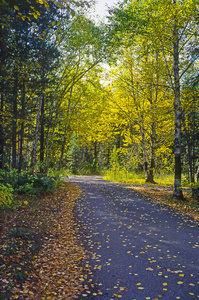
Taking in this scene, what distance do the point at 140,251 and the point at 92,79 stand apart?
40.5ft

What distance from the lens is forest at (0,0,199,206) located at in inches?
351

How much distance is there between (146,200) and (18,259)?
7030 mm

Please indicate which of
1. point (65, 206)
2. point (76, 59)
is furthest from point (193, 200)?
point (76, 59)

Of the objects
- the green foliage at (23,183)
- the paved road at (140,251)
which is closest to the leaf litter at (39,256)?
the paved road at (140,251)

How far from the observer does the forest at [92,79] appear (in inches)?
351

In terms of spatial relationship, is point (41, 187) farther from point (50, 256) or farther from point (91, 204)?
point (50, 256)

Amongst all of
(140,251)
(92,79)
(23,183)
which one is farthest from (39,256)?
(92,79)

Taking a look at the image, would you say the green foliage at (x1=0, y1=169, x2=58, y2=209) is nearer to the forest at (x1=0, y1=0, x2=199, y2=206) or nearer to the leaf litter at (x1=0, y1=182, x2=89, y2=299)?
the forest at (x1=0, y1=0, x2=199, y2=206)

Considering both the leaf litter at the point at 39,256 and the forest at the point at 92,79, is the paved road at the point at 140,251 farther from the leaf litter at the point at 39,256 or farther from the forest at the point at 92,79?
the forest at the point at 92,79

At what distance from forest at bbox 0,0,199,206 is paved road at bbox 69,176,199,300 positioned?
2374 mm

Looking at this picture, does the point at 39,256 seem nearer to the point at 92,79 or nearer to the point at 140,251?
the point at 140,251

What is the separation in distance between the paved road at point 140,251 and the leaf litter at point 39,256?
0.31 m

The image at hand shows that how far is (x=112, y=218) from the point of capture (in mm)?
7359

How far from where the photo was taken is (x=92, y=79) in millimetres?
15195
